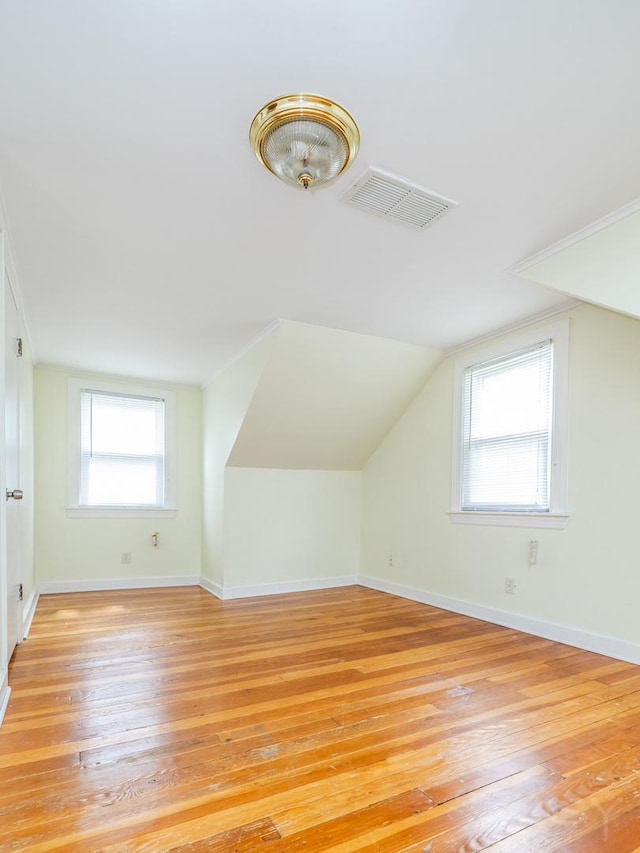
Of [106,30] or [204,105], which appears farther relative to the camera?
[204,105]

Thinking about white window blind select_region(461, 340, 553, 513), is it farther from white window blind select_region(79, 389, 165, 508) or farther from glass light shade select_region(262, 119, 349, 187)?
white window blind select_region(79, 389, 165, 508)

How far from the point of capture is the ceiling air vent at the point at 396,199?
6.57ft

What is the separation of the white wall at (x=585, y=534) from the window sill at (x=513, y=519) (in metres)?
0.05

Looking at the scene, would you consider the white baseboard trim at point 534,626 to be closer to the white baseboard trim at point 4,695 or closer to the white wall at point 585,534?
the white wall at point 585,534

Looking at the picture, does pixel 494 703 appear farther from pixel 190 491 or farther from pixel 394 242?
pixel 190 491

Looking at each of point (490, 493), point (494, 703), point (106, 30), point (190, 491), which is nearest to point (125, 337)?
point (190, 491)

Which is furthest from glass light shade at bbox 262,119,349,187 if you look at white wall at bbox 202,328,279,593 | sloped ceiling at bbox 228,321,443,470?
white wall at bbox 202,328,279,593

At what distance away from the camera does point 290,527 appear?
4.97 metres

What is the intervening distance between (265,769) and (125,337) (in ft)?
10.8

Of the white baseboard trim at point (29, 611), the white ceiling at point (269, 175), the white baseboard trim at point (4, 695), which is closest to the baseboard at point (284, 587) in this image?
the white baseboard trim at point (29, 611)

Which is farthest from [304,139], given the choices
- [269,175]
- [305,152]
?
[269,175]

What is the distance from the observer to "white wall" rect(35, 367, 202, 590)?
15.4 ft

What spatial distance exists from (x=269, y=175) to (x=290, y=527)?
366 centimetres

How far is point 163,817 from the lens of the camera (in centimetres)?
145
